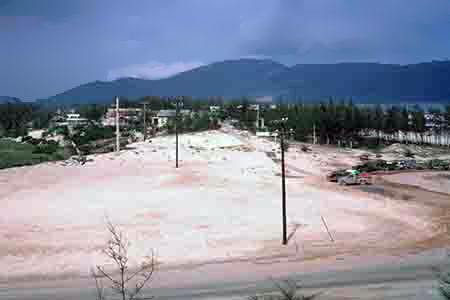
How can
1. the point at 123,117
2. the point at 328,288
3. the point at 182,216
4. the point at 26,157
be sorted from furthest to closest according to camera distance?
the point at 123,117 < the point at 26,157 < the point at 182,216 < the point at 328,288

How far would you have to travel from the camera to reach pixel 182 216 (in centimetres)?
2280

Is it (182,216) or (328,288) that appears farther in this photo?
(182,216)

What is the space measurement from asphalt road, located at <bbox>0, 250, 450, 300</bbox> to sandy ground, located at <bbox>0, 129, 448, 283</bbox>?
1947 mm

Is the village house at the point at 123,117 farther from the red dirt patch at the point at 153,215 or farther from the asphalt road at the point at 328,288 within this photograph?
the asphalt road at the point at 328,288

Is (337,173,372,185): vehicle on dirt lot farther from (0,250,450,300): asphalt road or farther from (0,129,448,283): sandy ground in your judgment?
(0,250,450,300): asphalt road

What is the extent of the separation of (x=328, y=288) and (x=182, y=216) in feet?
36.2

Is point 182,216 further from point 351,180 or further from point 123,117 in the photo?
point 123,117

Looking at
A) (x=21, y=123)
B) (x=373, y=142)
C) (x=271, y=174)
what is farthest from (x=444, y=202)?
(x=21, y=123)

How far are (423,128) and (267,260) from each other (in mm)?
69456

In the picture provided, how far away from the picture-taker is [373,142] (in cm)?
7725

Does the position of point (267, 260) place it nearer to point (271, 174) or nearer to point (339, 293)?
point (339, 293)

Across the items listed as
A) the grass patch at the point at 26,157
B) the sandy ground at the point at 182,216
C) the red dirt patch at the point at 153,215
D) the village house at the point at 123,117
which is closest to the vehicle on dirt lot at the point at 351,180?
the sandy ground at the point at 182,216

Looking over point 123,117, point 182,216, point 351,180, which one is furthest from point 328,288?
point 123,117

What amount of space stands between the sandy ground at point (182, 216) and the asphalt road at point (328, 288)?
1947mm
